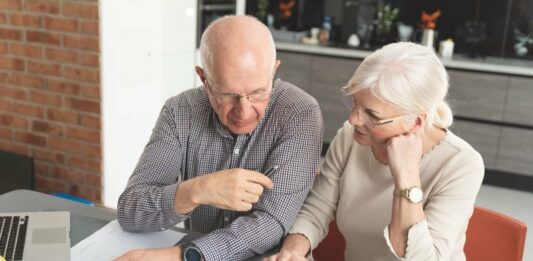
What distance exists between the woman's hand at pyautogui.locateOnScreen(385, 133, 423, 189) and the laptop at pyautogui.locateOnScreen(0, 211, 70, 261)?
0.80 metres

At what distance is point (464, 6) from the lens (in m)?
4.54

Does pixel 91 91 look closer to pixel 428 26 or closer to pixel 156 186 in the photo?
pixel 156 186

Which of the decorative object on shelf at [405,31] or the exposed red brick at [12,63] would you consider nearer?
the exposed red brick at [12,63]

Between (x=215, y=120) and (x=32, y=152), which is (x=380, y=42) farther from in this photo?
(x=215, y=120)

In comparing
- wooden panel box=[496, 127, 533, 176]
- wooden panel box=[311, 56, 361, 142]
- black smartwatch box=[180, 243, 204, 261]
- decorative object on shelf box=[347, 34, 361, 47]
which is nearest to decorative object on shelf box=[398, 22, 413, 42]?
decorative object on shelf box=[347, 34, 361, 47]

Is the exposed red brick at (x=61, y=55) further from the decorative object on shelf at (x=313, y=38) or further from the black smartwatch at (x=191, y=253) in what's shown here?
the decorative object on shelf at (x=313, y=38)

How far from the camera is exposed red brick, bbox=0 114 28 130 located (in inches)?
113

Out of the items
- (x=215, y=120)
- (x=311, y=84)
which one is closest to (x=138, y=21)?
(x=215, y=120)

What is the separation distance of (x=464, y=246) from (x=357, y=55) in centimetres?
297

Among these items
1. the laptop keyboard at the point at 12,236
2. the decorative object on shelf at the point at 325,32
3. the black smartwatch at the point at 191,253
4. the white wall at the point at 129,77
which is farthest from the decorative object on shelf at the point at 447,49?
the laptop keyboard at the point at 12,236

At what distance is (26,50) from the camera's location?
9.02ft

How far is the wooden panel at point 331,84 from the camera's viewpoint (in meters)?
4.43

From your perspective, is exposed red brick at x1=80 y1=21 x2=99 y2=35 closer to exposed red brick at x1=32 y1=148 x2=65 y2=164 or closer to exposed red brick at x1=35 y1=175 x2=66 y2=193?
exposed red brick at x1=32 y1=148 x2=65 y2=164

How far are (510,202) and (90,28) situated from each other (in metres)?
2.96
